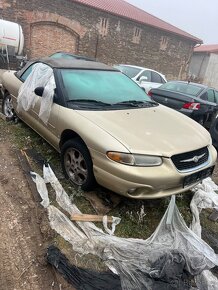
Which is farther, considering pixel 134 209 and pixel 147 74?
pixel 147 74

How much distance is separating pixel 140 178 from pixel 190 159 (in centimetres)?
75

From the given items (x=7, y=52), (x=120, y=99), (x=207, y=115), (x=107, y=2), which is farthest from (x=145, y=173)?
(x=107, y=2)

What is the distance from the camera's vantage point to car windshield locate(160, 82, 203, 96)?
8.12 meters

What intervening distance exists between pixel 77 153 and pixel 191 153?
1.43 m

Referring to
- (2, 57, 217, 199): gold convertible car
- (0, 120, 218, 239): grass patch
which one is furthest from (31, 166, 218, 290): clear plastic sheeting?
(2, 57, 217, 199): gold convertible car

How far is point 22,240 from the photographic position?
3.01 m

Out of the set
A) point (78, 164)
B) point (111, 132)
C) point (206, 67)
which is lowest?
point (206, 67)

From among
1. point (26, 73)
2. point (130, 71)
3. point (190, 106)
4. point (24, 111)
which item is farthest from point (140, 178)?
point (130, 71)

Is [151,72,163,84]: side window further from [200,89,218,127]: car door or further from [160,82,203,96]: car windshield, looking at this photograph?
[200,89,218,127]: car door

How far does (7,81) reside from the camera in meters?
5.82

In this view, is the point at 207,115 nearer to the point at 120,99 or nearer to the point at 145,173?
the point at 120,99

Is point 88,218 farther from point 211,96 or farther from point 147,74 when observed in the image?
point 147,74

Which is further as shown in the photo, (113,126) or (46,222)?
(113,126)

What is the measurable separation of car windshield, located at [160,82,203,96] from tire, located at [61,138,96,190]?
16.3 feet
